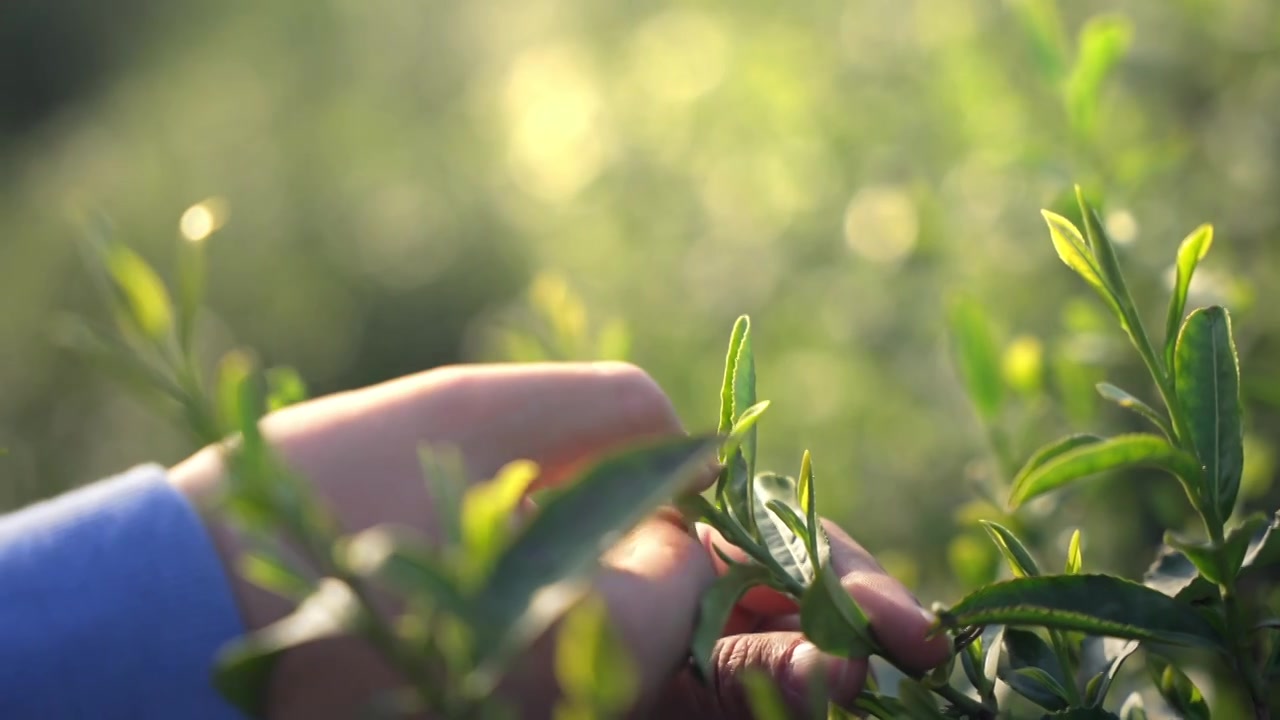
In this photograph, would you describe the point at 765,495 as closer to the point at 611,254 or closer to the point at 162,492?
the point at 162,492

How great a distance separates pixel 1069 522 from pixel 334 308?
7.27 ft

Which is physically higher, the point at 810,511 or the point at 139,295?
the point at 139,295

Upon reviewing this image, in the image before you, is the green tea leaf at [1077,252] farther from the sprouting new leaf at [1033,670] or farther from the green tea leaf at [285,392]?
the green tea leaf at [285,392]

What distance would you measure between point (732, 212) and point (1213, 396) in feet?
4.54

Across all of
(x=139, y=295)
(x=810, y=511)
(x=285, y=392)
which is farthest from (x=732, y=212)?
(x=139, y=295)

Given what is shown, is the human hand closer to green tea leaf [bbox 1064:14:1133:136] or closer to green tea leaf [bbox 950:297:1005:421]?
green tea leaf [bbox 950:297:1005:421]

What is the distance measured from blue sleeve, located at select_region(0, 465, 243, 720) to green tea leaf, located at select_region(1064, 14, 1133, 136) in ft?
2.04

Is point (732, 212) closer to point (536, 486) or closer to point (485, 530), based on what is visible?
point (536, 486)

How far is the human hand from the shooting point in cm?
47

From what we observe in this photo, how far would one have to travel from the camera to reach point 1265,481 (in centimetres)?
101

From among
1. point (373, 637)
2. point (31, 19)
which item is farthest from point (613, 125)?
point (31, 19)

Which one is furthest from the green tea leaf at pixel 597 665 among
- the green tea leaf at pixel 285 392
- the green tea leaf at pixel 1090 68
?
the green tea leaf at pixel 1090 68

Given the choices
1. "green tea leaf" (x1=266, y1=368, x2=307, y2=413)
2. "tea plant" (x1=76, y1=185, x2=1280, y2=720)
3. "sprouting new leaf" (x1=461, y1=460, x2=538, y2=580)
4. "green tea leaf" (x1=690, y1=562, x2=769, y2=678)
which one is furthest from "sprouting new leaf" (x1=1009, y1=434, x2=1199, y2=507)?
"green tea leaf" (x1=266, y1=368, x2=307, y2=413)

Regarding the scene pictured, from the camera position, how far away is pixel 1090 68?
841mm
